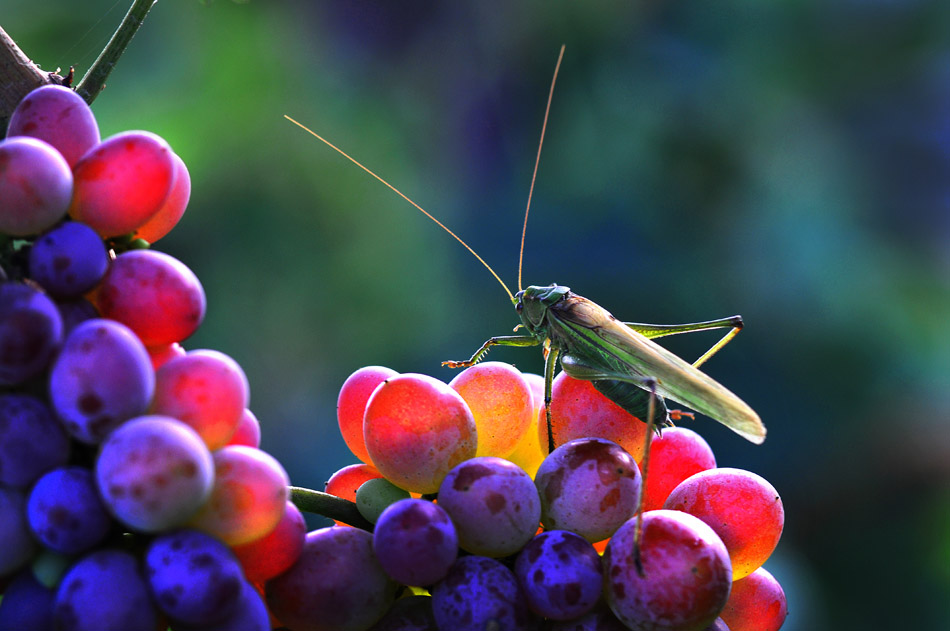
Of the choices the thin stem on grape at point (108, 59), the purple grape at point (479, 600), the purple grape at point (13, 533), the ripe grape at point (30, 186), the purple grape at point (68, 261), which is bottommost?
the purple grape at point (13, 533)

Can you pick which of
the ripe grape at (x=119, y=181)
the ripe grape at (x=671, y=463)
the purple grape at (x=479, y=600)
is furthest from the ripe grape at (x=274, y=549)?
the ripe grape at (x=671, y=463)

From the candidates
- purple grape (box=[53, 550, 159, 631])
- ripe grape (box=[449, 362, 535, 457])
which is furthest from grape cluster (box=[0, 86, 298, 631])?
ripe grape (box=[449, 362, 535, 457])

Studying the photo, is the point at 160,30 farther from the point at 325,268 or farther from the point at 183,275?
the point at 183,275

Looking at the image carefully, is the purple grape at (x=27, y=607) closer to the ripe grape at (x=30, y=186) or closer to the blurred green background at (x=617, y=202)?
the ripe grape at (x=30, y=186)

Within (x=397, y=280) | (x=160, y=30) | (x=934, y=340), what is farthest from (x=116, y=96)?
(x=934, y=340)

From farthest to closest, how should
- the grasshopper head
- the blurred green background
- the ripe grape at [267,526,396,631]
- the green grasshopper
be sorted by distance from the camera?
1. the blurred green background
2. the grasshopper head
3. the green grasshopper
4. the ripe grape at [267,526,396,631]

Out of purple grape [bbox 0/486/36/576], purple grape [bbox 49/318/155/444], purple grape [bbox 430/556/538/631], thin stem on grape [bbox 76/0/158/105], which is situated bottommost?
purple grape [bbox 0/486/36/576]

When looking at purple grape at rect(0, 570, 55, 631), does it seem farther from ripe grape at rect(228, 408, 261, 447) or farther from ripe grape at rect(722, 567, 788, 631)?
ripe grape at rect(722, 567, 788, 631)

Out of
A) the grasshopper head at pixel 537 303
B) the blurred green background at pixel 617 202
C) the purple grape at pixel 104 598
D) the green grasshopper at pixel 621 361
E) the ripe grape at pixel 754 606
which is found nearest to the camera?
the purple grape at pixel 104 598
